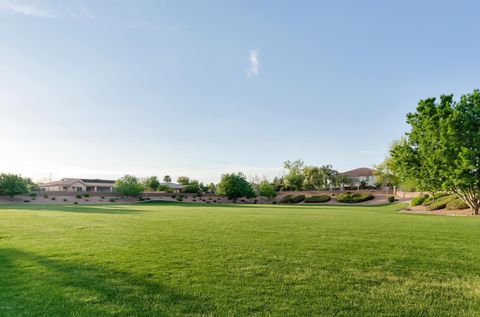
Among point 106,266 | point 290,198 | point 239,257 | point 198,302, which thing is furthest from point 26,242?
point 290,198

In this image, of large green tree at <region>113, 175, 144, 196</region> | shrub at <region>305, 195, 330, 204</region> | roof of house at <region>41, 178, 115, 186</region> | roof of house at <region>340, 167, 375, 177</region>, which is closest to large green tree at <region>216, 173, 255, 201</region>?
shrub at <region>305, 195, 330, 204</region>

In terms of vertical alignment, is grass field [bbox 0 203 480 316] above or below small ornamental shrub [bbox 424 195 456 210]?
above

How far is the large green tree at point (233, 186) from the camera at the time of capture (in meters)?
69.1

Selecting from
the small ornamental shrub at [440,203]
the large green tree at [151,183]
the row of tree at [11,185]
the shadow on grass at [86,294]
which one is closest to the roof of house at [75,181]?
the large green tree at [151,183]

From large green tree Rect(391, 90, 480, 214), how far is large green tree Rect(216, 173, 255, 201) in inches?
1644

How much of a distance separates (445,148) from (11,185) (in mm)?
62999

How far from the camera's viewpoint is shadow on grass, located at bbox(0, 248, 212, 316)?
14.4 ft

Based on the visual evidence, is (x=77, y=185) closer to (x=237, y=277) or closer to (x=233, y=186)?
(x=233, y=186)

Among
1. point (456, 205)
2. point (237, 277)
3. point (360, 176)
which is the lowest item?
point (456, 205)

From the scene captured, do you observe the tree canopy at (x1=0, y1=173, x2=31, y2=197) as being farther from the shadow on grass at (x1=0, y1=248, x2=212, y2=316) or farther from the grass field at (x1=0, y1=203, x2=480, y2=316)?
the shadow on grass at (x1=0, y1=248, x2=212, y2=316)

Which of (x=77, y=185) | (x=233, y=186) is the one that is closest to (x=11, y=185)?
A: (x=77, y=185)

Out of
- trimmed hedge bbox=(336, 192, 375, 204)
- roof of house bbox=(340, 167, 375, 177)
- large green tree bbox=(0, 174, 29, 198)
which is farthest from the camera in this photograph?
roof of house bbox=(340, 167, 375, 177)

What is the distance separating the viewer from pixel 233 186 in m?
69.3

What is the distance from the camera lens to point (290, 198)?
72375 mm
